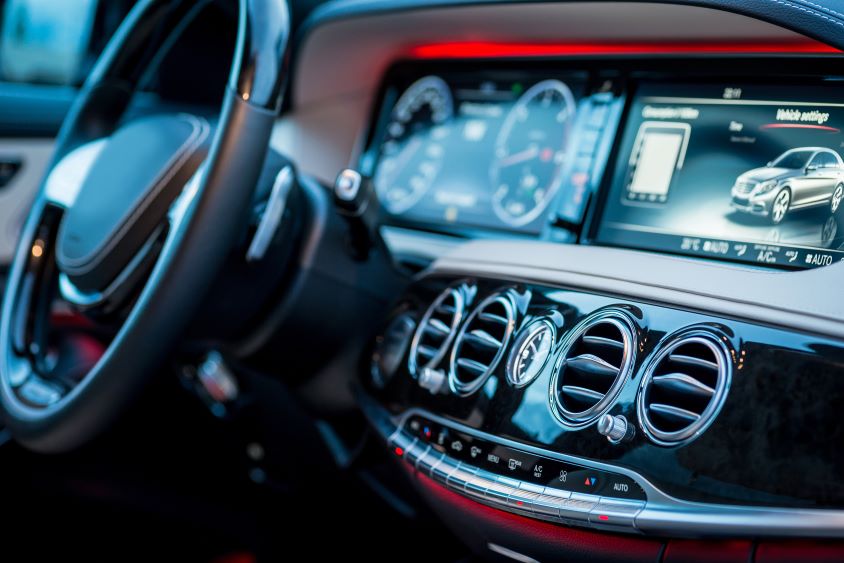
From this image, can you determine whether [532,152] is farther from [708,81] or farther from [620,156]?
[708,81]

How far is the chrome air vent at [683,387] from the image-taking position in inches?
27.9

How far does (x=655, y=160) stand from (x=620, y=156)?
0.07m

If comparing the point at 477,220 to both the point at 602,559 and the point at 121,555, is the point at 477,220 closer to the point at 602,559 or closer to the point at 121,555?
the point at 602,559

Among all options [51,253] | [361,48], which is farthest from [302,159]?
[51,253]

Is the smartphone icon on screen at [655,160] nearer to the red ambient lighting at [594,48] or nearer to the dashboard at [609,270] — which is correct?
the dashboard at [609,270]

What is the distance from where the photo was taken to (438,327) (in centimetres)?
102

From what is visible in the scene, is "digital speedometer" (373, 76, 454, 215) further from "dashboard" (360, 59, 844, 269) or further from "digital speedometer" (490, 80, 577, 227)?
"digital speedometer" (490, 80, 577, 227)

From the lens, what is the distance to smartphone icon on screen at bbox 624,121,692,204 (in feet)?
3.64

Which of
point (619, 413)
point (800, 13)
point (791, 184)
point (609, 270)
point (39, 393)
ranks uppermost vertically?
point (800, 13)

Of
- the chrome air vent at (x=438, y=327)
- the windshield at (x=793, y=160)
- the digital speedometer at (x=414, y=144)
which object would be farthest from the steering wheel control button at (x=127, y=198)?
the windshield at (x=793, y=160)

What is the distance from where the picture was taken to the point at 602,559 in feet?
2.53

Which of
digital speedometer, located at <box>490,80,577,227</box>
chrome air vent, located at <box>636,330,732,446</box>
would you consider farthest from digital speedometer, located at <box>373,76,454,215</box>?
chrome air vent, located at <box>636,330,732,446</box>

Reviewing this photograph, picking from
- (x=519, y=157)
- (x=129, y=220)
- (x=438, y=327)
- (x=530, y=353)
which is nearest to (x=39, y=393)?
(x=129, y=220)

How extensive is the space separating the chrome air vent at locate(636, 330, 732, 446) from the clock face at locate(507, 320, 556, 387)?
12cm
